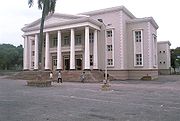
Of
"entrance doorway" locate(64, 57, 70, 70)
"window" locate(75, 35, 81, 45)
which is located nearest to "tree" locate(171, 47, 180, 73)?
"window" locate(75, 35, 81, 45)

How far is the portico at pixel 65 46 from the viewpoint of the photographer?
111 feet

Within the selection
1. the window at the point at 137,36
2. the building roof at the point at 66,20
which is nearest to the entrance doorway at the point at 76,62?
the building roof at the point at 66,20

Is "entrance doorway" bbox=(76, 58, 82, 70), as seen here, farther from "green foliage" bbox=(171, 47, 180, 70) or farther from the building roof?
"green foliage" bbox=(171, 47, 180, 70)

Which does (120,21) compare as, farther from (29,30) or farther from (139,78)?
(29,30)

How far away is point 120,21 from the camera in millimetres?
35312

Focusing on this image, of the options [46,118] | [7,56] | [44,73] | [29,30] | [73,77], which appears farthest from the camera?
[7,56]

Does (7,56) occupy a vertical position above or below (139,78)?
above

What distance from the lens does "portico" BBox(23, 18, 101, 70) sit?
3393cm

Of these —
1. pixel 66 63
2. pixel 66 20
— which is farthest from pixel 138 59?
pixel 66 20

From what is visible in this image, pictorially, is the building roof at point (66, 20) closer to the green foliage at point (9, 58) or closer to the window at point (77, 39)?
the window at point (77, 39)

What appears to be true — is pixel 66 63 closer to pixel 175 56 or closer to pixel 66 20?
pixel 66 20

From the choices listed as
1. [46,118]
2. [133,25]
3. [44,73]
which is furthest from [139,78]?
[46,118]

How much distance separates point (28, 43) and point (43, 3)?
1985 cm

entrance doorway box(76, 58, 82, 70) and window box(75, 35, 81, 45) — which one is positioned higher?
window box(75, 35, 81, 45)
